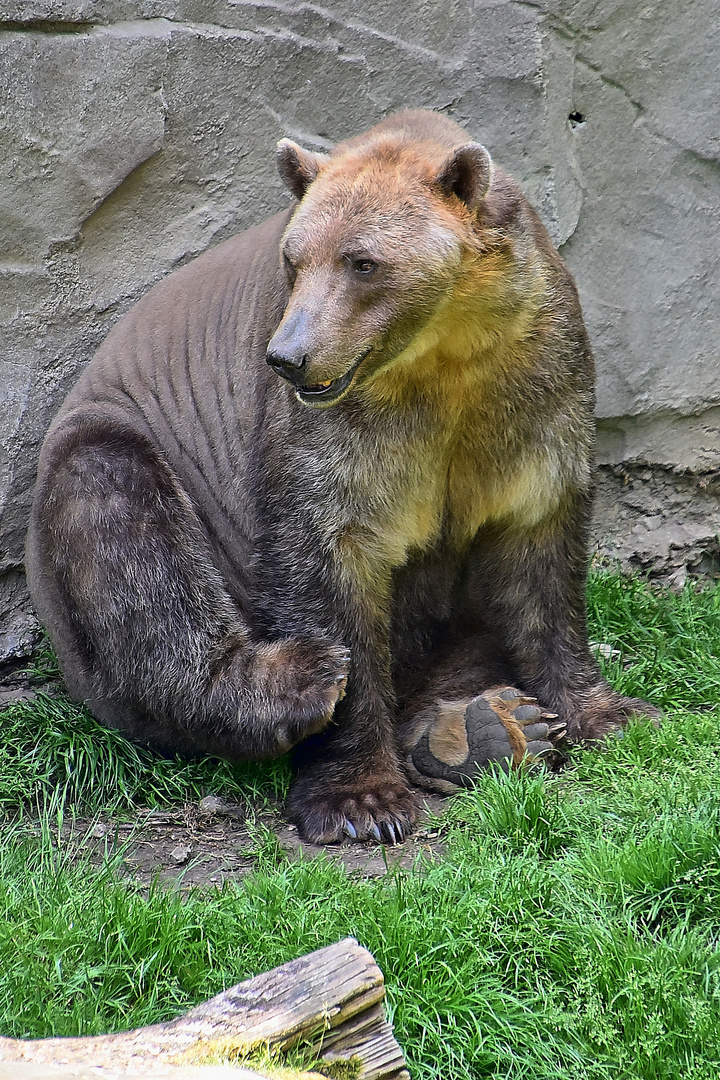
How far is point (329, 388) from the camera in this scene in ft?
13.3

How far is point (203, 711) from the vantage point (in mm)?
4836

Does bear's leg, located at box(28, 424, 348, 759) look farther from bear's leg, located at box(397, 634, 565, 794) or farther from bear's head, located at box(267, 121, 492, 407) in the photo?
bear's head, located at box(267, 121, 492, 407)

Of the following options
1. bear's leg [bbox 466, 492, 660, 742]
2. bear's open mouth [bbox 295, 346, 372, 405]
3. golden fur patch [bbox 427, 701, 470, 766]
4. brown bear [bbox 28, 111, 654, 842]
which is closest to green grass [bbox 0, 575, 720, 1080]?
golden fur patch [bbox 427, 701, 470, 766]

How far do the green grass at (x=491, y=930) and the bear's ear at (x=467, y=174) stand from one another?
209 centimetres

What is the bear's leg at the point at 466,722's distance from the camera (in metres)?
4.73

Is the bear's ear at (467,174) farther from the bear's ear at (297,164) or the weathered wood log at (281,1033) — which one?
the weathered wood log at (281,1033)

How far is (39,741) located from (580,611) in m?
2.39

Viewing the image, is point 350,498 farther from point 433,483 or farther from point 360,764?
point 360,764

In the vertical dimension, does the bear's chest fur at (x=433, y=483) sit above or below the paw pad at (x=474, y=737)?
above

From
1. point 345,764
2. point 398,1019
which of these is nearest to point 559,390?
point 345,764

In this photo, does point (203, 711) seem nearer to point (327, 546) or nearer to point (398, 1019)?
point (327, 546)

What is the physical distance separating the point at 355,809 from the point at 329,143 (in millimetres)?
3141

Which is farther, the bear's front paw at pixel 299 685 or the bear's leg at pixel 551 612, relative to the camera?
the bear's leg at pixel 551 612

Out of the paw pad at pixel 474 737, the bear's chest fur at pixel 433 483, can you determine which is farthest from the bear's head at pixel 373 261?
the paw pad at pixel 474 737
